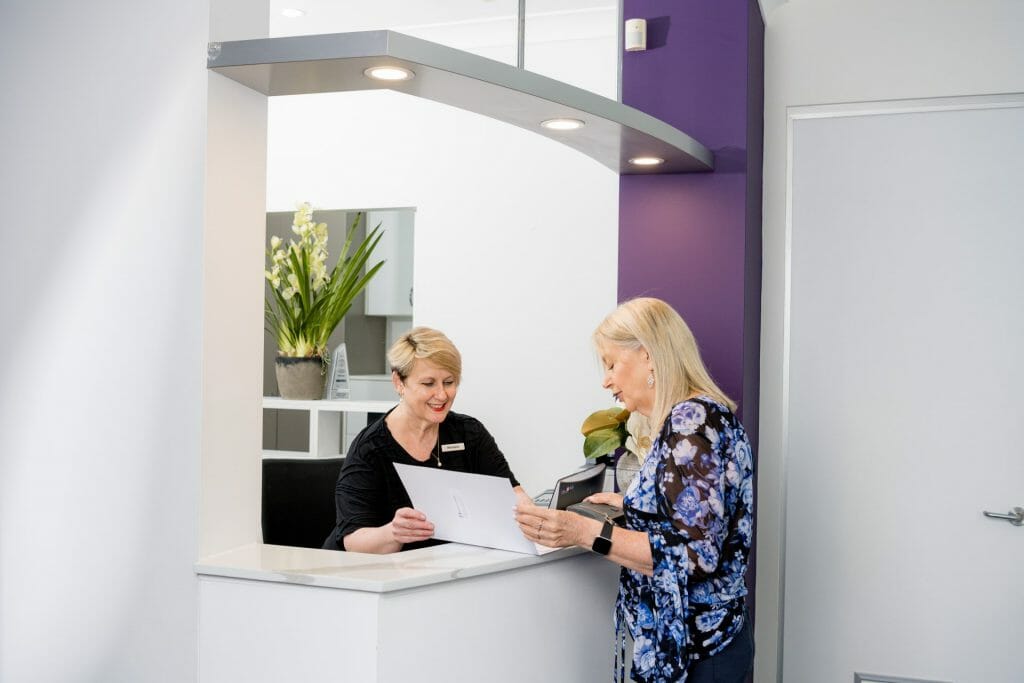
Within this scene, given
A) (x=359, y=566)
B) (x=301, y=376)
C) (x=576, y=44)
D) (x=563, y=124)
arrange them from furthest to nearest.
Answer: (x=301, y=376)
(x=576, y=44)
(x=563, y=124)
(x=359, y=566)

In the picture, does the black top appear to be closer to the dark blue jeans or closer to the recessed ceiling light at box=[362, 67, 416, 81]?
the dark blue jeans

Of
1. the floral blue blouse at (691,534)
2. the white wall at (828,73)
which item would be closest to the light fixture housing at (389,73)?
the floral blue blouse at (691,534)

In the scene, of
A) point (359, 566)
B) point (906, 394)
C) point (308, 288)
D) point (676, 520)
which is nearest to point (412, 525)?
point (359, 566)

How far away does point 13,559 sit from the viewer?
221cm

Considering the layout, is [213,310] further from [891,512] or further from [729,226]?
[891,512]

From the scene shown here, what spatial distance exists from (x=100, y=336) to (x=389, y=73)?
32.9 inches

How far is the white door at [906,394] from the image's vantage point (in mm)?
3492

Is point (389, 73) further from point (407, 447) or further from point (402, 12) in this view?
point (402, 12)

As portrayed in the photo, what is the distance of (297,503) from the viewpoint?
349 centimetres

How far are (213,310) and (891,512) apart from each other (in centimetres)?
259

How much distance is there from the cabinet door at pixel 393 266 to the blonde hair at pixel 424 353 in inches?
73.0

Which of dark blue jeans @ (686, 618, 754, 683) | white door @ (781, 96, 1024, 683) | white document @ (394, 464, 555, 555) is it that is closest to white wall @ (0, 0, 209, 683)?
white document @ (394, 464, 555, 555)

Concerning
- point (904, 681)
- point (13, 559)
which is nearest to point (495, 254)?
point (904, 681)

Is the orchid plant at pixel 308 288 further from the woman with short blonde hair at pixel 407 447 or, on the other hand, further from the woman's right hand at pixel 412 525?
the woman's right hand at pixel 412 525
